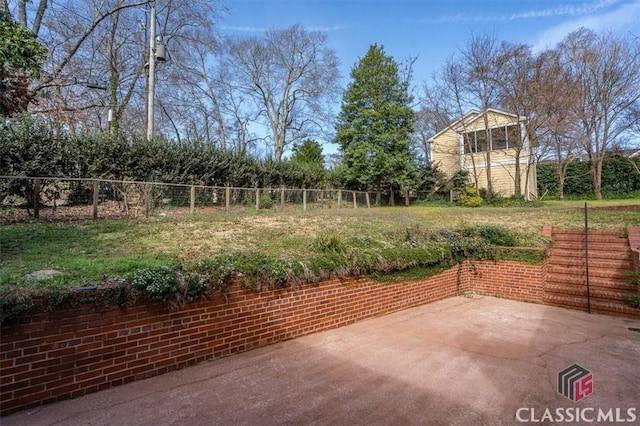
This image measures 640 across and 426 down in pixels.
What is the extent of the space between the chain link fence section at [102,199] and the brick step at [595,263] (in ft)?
26.4

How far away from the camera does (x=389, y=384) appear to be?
317 centimetres

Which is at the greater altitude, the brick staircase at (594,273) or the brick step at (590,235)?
the brick step at (590,235)

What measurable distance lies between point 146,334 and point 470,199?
16.6 m

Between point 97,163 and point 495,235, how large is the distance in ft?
33.0

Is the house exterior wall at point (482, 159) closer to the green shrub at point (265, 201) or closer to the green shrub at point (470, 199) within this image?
the green shrub at point (470, 199)

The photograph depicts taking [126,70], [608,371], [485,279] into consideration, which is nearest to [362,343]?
[608,371]

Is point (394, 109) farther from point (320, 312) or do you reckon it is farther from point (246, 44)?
point (320, 312)

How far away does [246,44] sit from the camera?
25438 millimetres

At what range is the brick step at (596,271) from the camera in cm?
623

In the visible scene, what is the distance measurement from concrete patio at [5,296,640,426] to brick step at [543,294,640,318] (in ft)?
3.35

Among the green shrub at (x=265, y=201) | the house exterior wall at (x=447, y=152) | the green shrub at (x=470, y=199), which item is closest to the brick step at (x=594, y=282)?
the green shrub at (x=265, y=201)

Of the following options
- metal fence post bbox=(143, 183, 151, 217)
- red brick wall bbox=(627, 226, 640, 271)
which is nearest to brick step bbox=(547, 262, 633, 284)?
red brick wall bbox=(627, 226, 640, 271)

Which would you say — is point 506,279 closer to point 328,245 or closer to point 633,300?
point 633,300

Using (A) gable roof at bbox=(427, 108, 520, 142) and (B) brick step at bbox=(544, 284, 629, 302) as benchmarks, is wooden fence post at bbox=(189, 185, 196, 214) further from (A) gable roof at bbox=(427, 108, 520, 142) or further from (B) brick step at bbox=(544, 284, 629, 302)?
(A) gable roof at bbox=(427, 108, 520, 142)
